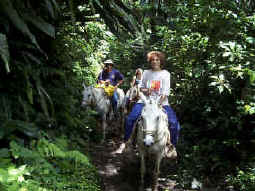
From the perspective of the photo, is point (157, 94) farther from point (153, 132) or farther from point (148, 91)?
point (153, 132)

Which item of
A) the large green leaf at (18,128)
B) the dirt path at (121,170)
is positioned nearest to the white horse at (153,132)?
the dirt path at (121,170)

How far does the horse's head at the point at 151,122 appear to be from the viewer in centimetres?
495

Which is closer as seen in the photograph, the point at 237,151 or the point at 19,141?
the point at 19,141

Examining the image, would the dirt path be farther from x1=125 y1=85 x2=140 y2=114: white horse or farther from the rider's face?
the rider's face

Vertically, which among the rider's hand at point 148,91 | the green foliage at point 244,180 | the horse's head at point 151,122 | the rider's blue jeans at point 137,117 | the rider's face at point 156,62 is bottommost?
the green foliage at point 244,180

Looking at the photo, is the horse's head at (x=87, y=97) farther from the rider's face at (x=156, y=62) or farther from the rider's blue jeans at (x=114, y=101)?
the rider's face at (x=156, y=62)

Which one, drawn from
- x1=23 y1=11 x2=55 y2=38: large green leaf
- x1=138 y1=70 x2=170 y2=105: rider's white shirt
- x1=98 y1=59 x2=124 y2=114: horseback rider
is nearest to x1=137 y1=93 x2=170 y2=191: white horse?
x1=138 y1=70 x2=170 y2=105: rider's white shirt

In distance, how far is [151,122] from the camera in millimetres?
5074

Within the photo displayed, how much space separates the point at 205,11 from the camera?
747 centimetres

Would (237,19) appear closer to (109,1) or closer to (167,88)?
(167,88)

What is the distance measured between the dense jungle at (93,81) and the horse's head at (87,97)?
257 mm

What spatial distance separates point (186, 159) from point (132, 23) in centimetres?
408

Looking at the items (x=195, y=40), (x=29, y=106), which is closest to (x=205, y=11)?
(x=195, y=40)

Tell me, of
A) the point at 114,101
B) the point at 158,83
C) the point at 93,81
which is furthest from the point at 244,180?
the point at 93,81
